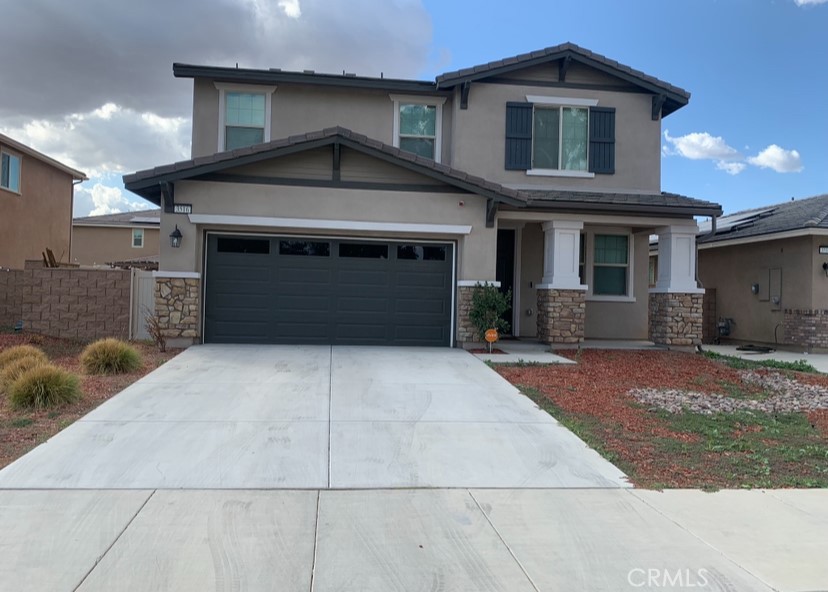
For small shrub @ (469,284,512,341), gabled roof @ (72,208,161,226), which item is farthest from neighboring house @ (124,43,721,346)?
gabled roof @ (72,208,161,226)

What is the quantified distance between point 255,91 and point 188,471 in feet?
38.8

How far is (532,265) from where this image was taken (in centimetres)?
1669

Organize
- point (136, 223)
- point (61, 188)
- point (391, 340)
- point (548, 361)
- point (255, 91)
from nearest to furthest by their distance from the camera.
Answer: point (548, 361) → point (391, 340) → point (255, 91) → point (61, 188) → point (136, 223)

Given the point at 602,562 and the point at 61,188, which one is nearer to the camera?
the point at 602,562

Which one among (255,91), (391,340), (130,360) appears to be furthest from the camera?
(255,91)

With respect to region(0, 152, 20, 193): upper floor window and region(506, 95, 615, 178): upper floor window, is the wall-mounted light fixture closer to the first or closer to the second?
region(506, 95, 615, 178): upper floor window

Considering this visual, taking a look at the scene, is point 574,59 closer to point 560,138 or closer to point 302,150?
point 560,138

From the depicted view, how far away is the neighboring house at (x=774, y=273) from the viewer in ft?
51.2

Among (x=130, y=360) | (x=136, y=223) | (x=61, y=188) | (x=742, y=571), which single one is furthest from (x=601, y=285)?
(x=136, y=223)

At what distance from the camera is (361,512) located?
513 centimetres


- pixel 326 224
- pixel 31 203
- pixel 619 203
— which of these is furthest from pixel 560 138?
pixel 31 203

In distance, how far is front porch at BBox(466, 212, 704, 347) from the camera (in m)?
14.5

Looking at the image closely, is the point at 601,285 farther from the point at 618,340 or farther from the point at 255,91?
the point at 255,91

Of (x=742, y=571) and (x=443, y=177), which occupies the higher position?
(x=443, y=177)
